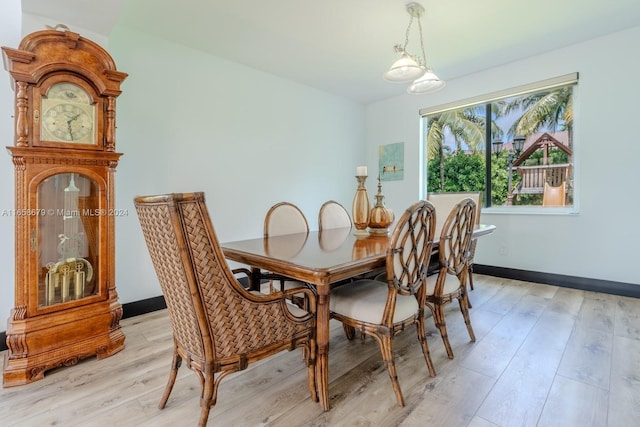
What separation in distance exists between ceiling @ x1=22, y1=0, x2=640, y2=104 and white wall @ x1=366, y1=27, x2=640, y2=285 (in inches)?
7.7

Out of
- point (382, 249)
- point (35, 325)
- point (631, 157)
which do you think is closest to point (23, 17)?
point (35, 325)

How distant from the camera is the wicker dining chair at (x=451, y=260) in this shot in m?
1.82

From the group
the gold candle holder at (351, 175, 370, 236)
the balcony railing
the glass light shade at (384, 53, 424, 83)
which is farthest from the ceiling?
the gold candle holder at (351, 175, 370, 236)

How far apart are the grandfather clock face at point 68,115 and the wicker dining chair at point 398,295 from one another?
176 centimetres

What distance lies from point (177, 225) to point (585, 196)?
381 centimetres

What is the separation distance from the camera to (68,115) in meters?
1.76

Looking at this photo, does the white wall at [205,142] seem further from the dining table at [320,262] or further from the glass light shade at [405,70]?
the glass light shade at [405,70]

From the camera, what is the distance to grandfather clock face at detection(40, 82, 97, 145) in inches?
66.6

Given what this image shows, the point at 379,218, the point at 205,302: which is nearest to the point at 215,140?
the point at 379,218

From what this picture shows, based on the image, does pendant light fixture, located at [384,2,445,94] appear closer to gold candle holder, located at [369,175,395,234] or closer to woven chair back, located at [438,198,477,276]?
gold candle holder, located at [369,175,395,234]

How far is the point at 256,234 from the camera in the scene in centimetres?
347

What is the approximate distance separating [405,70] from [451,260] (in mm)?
1387

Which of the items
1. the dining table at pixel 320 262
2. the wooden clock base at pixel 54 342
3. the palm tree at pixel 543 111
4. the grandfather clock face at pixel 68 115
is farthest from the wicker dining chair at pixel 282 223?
the palm tree at pixel 543 111

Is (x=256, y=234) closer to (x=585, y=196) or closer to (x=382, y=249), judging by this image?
(x=382, y=249)
